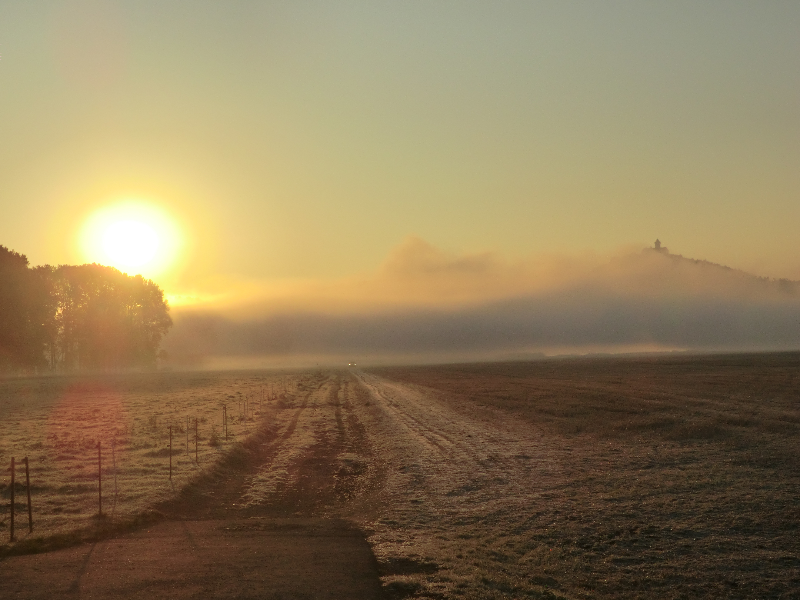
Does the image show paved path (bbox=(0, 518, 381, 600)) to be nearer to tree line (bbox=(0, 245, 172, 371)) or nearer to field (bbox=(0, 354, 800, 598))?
field (bbox=(0, 354, 800, 598))

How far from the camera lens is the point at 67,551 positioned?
11586 mm

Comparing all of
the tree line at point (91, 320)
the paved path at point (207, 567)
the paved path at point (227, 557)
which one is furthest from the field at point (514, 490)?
the tree line at point (91, 320)

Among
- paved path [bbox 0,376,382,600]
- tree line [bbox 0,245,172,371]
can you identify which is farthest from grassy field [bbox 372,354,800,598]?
tree line [bbox 0,245,172,371]

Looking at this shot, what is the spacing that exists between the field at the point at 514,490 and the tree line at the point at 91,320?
48.8 meters

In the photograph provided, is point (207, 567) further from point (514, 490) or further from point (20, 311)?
point (20, 311)

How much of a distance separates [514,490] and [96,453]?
14.6m

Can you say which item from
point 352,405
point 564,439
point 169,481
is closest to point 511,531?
point 169,481

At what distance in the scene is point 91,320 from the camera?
315ft

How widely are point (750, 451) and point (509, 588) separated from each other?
626 inches

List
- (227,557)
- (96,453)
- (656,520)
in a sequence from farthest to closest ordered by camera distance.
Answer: (96,453) → (656,520) → (227,557)

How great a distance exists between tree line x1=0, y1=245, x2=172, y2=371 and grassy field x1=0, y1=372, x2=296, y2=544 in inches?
1339

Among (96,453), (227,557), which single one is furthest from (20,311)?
(227,557)

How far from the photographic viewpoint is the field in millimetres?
10609

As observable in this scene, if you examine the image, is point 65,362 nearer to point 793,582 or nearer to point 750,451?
point 750,451
